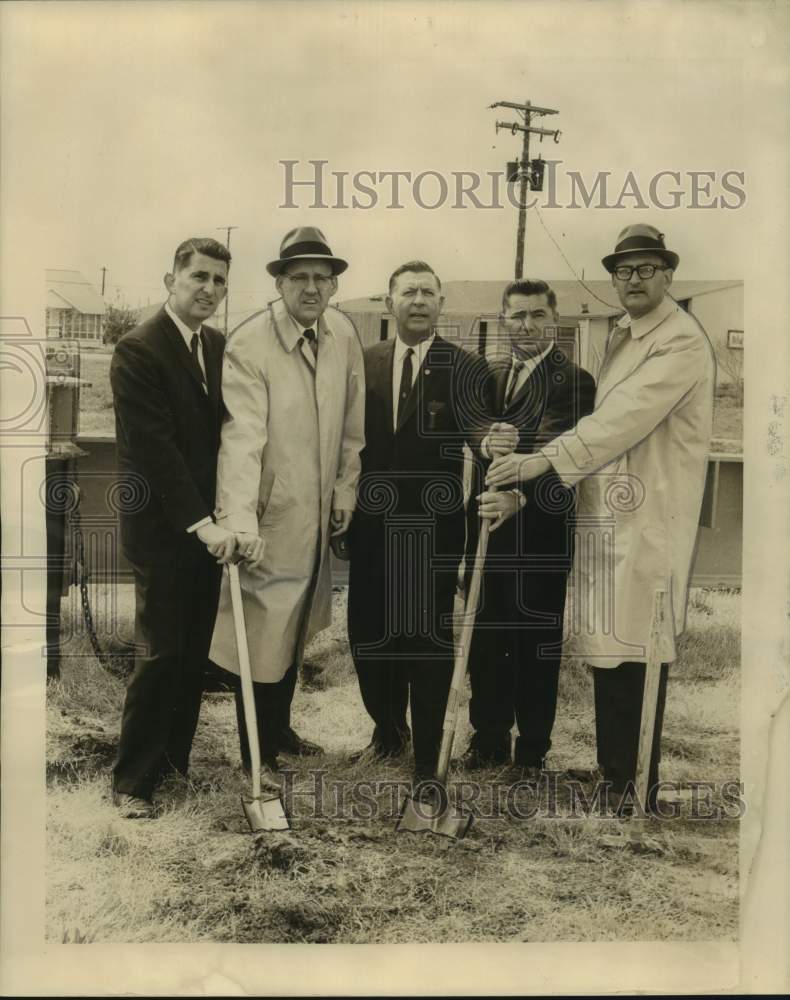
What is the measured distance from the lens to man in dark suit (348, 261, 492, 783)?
9.93 feet

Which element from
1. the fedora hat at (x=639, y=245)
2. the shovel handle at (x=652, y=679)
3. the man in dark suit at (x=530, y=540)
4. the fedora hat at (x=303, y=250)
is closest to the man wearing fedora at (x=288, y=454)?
the fedora hat at (x=303, y=250)

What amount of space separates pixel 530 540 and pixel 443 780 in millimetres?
770

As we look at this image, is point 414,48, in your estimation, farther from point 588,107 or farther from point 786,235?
point 786,235

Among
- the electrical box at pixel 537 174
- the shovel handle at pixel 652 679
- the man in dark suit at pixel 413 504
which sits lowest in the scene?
the shovel handle at pixel 652 679

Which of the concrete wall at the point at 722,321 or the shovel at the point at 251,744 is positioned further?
the concrete wall at the point at 722,321

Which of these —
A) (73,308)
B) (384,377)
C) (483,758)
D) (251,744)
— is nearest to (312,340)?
(384,377)

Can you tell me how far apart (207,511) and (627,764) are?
1.48m

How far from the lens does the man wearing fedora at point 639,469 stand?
304cm

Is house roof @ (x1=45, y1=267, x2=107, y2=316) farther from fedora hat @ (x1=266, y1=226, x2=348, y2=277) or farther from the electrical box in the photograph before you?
the electrical box

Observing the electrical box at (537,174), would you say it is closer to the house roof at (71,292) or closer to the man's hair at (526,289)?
the man's hair at (526,289)

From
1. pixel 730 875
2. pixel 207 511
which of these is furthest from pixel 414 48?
pixel 730 875

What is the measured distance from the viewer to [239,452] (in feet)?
9.80

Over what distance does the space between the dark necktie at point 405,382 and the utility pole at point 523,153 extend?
0.41 metres

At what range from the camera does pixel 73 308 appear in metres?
3.02
